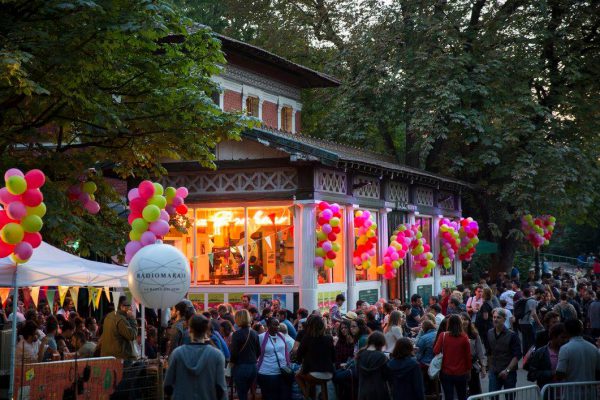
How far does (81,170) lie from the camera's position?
61.1 feet

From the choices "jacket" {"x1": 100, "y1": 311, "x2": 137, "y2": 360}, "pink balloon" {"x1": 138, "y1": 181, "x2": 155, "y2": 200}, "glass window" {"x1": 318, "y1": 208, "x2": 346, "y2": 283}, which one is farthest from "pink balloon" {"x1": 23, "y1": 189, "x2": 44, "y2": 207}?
"glass window" {"x1": 318, "y1": 208, "x2": 346, "y2": 283}

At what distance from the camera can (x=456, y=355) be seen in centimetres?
1416

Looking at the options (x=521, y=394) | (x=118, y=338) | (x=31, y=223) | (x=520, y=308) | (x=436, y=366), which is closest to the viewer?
(x=521, y=394)

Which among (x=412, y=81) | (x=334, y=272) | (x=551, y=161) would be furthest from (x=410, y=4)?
(x=334, y=272)

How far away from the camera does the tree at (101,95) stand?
52.1ft

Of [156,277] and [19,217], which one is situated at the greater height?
[19,217]

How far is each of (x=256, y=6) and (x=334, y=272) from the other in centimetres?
2276

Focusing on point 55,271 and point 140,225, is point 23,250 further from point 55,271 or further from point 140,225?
point 140,225

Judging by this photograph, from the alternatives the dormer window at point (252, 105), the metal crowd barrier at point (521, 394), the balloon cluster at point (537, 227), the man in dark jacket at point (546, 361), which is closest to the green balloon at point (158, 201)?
the man in dark jacket at point (546, 361)

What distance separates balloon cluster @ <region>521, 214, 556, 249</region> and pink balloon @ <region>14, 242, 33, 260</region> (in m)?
26.3

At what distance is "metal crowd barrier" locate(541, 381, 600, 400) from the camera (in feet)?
36.0

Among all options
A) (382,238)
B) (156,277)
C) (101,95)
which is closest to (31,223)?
(156,277)

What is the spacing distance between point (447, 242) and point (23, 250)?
22.5m

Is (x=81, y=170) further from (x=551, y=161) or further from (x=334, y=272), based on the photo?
(x=551, y=161)
